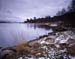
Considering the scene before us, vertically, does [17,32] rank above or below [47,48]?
above

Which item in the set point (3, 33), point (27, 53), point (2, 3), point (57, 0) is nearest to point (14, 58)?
point (27, 53)

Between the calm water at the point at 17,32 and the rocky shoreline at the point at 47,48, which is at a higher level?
the calm water at the point at 17,32

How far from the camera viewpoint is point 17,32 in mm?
2455

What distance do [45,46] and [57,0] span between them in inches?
23.8

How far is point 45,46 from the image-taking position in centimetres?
242

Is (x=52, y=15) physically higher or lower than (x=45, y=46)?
higher

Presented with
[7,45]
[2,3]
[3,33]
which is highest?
[2,3]

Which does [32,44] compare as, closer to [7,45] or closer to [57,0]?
[7,45]

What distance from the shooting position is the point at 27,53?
7.90 feet

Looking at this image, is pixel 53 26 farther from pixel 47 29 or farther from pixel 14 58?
pixel 14 58

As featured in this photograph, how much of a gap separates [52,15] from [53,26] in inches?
5.6

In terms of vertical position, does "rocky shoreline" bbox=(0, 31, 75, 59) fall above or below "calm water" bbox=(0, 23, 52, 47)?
below

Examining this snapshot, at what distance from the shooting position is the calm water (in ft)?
7.97

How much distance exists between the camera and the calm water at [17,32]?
95.6 inches
